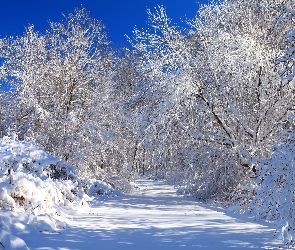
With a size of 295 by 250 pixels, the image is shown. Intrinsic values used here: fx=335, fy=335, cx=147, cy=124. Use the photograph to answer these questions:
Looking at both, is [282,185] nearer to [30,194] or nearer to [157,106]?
[30,194]

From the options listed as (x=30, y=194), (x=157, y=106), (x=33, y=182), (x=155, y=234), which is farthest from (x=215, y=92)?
(x=30, y=194)

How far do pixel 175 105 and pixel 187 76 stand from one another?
3.19 ft

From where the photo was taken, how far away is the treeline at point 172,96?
10242mm

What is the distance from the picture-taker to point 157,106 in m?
11.1

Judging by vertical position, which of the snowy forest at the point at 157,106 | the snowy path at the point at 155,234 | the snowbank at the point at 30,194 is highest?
the snowy forest at the point at 157,106

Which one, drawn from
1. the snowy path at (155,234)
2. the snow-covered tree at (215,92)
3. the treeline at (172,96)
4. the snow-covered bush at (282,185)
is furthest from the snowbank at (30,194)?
the snow-covered tree at (215,92)

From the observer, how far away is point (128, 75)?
20.5m

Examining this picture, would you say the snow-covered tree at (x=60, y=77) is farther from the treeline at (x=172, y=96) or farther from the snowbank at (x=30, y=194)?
the snowbank at (x=30, y=194)

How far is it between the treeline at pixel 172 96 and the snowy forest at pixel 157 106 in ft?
0.14

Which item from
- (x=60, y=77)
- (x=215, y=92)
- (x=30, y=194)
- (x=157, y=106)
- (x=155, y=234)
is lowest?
(x=155, y=234)

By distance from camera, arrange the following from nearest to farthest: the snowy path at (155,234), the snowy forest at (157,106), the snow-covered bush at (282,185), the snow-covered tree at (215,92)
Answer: the snow-covered bush at (282,185) < the snowy path at (155,234) < the snowy forest at (157,106) < the snow-covered tree at (215,92)

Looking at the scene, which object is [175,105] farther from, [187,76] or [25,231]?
[25,231]

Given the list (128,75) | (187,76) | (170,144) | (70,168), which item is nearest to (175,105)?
(187,76)

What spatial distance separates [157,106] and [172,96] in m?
1.12
